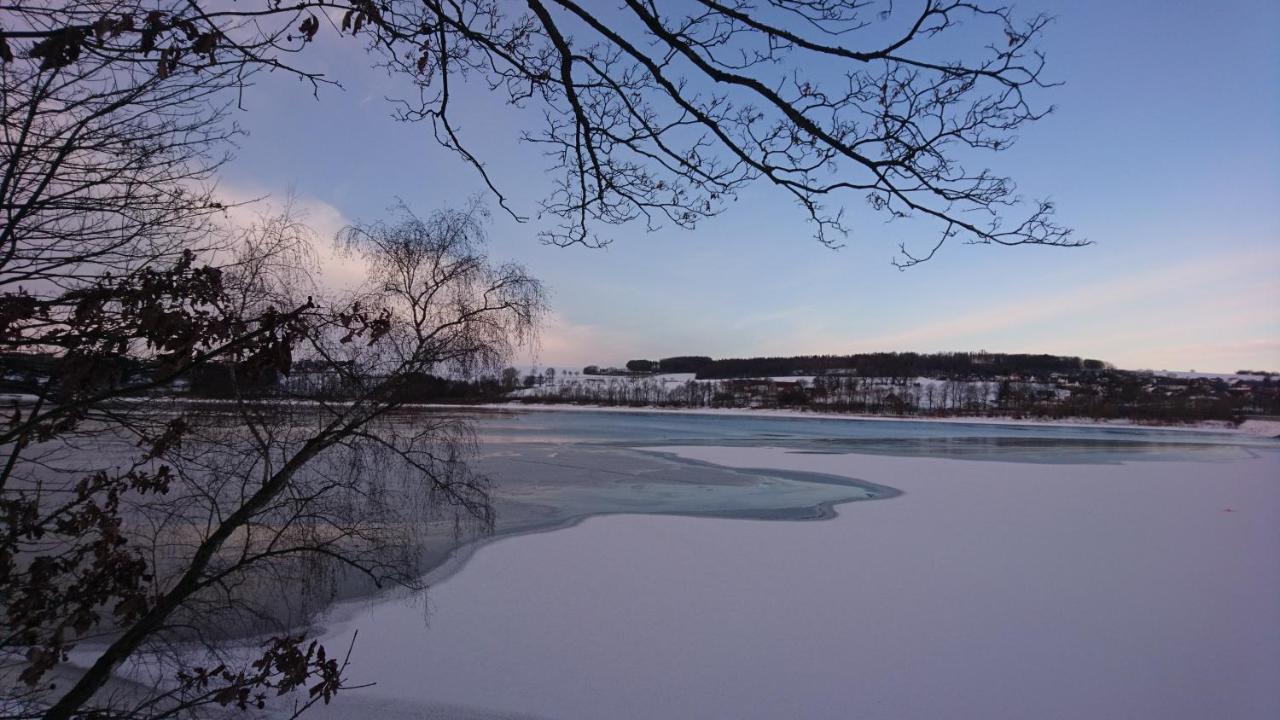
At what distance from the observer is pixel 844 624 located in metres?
5.93

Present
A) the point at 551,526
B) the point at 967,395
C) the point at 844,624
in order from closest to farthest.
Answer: the point at 844,624, the point at 551,526, the point at 967,395

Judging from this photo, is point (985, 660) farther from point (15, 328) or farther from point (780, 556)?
point (15, 328)

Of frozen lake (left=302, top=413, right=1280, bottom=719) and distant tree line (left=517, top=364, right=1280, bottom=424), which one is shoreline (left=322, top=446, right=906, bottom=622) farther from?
distant tree line (left=517, top=364, right=1280, bottom=424)

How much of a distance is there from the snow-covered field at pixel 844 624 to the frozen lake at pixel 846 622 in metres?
0.02

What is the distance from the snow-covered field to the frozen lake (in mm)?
23

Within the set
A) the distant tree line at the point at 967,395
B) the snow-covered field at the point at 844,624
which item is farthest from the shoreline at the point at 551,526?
the distant tree line at the point at 967,395

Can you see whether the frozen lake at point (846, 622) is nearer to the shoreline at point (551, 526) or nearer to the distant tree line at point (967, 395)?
the shoreline at point (551, 526)

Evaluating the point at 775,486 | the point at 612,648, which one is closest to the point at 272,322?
the point at 612,648

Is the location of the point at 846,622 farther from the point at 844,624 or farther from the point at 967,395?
the point at 967,395

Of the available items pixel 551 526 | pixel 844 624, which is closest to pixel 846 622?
pixel 844 624

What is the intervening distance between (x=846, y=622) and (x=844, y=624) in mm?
57

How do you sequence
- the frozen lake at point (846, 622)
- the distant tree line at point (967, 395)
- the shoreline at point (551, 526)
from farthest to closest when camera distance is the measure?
the distant tree line at point (967, 395), the shoreline at point (551, 526), the frozen lake at point (846, 622)

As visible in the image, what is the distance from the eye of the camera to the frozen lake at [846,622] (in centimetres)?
465

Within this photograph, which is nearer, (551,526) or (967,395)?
(551,526)
